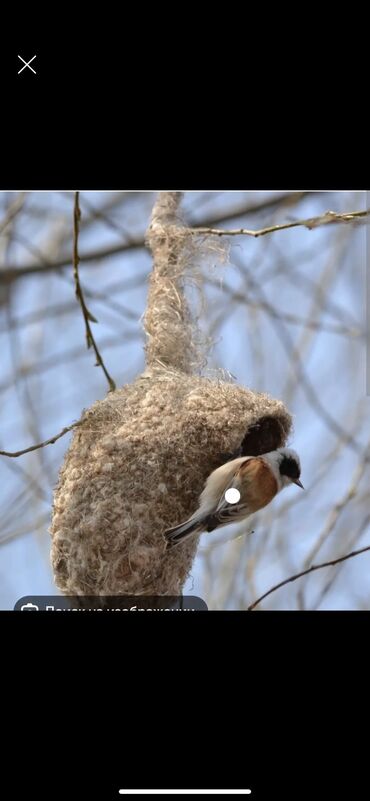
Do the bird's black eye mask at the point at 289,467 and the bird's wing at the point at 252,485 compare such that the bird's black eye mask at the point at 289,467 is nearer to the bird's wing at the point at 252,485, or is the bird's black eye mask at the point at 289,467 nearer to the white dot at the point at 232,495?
the bird's wing at the point at 252,485

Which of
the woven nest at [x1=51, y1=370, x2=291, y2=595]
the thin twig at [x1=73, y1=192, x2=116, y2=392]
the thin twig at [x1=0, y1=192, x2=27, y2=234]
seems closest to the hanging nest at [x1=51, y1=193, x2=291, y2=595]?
the woven nest at [x1=51, y1=370, x2=291, y2=595]

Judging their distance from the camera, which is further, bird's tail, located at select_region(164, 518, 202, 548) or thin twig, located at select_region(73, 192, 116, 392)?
thin twig, located at select_region(73, 192, 116, 392)

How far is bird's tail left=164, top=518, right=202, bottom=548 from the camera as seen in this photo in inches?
78.9

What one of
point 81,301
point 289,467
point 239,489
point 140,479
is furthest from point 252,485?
point 81,301

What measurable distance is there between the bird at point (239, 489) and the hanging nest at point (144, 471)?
30 millimetres

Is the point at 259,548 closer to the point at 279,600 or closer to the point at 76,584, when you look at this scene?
the point at 279,600

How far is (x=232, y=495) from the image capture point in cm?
205

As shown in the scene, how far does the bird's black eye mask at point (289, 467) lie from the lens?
86.7 inches

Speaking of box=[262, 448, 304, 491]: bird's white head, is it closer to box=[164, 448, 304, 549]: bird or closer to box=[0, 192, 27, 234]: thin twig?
box=[164, 448, 304, 549]: bird

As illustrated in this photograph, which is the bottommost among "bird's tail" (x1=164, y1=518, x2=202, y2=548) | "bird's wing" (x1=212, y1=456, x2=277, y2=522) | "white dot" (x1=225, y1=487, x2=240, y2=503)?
→ "bird's tail" (x1=164, y1=518, x2=202, y2=548)

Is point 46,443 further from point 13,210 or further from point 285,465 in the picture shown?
point 13,210

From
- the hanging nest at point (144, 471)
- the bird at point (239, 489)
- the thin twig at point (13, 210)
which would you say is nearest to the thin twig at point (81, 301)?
the hanging nest at point (144, 471)

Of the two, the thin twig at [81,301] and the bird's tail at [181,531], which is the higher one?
the thin twig at [81,301]

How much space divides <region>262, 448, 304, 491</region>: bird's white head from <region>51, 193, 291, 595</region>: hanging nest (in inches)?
1.9
